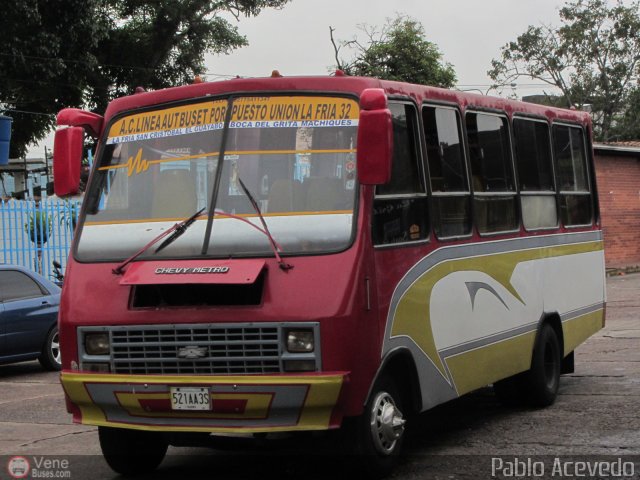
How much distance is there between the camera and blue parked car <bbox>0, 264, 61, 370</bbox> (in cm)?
1391

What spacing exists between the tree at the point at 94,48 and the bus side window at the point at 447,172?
23189mm

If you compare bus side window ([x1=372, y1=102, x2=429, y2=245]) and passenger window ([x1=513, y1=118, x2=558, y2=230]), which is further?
passenger window ([x1=513, y1=118, x2=558, y2=230])

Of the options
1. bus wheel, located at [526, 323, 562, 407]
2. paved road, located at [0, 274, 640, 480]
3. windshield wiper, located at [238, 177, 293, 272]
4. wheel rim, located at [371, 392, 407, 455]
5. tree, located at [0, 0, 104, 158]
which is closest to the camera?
windshield wiper, located at [238, 177, 293, 272]

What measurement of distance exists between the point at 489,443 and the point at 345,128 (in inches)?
111

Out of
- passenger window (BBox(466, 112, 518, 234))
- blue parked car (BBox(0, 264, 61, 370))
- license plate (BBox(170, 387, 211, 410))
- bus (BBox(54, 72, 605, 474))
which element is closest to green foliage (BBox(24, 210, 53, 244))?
blue parked car (BBox(0, 264, 61, 370))

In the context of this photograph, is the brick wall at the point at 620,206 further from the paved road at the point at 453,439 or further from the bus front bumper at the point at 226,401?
the bus front bumper at the point at 226,401

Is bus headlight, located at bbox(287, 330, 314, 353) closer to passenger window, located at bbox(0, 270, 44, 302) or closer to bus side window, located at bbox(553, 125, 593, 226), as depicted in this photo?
bus side window, located at bbox(553, 125, 593, 226)

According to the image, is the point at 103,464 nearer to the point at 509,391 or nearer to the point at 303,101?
the point at 303,101

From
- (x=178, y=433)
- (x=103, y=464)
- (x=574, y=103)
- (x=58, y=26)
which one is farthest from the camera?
(x=574, y=103)

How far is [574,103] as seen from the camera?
58.9 meters

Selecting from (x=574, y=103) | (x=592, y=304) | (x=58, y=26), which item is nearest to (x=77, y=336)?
(x=592, y=304)

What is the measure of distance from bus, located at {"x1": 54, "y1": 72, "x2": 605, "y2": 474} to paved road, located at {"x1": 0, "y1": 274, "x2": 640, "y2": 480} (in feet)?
1.36

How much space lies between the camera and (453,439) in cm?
843

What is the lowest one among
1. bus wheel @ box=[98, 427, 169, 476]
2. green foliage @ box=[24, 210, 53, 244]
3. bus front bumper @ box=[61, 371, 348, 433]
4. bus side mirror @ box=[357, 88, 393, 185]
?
bus wheel @ box=[98, 427, 169, 476]
